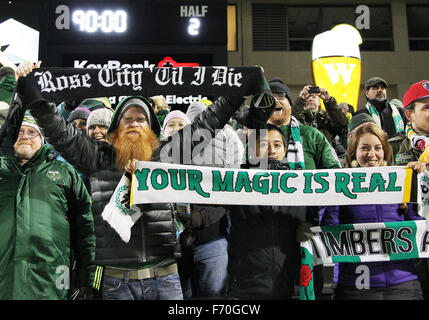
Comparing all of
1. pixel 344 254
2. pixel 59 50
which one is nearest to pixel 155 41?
pixel 59 50

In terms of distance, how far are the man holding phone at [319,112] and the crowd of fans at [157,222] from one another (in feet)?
2.59

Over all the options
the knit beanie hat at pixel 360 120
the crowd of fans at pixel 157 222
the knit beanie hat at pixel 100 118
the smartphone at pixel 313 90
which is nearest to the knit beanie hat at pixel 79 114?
the knit beanie hat at pixel 100 118

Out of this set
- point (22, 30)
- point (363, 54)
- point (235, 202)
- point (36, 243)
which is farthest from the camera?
point (363, 54)

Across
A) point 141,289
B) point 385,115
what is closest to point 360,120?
point 385,115

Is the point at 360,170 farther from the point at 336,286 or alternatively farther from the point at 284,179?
the point at 336,286

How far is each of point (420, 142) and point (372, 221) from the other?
35.2 inches

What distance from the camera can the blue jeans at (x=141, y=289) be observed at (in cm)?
328

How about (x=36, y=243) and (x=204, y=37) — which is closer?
(x=36, y=243)

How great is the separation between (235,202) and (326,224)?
2.21 ft

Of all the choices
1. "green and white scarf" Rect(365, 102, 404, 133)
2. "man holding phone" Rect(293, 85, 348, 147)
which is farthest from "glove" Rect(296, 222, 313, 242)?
"green and white scarf" Rect(365, 102, 404, 133)

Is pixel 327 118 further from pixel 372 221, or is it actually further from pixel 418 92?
pixel 372 221

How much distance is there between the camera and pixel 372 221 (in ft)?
12.1

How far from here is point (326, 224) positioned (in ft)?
12.3

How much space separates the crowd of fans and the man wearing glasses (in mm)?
1729
